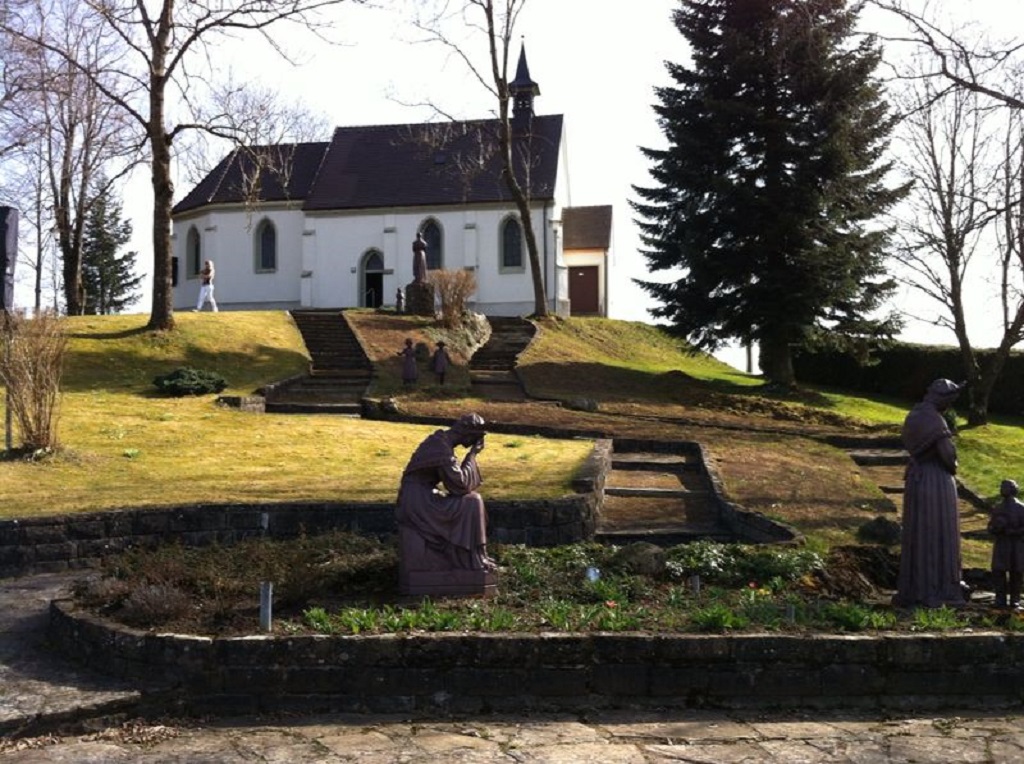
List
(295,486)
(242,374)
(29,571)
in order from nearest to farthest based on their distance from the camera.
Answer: (29,571), (295,486), (242,374)

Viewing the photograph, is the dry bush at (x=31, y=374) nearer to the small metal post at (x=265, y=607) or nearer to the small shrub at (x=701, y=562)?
the small metal post at (x=265, y=607)

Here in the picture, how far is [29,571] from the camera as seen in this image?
35.3ft

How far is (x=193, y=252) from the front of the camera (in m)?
48.6

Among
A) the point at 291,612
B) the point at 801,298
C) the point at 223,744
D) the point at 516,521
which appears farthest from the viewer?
the point at 801,298

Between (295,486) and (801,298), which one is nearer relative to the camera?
(295,486)

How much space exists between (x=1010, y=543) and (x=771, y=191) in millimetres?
23527

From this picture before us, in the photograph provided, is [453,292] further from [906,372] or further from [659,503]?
[659,503]

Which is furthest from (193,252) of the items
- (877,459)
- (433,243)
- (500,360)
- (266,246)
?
(877,459)

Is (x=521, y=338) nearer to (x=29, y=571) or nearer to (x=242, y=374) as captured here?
(x=242, y=374)

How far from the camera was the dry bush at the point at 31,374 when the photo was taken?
579 inches

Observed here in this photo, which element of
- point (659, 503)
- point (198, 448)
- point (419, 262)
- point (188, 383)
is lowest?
point (659, 503)

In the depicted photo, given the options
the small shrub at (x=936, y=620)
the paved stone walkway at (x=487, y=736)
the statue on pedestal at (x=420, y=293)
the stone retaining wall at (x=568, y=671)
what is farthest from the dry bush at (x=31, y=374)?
the statue on pedestal at (x=420, y=293)

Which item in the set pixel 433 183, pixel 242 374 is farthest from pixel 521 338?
pixel 433 183

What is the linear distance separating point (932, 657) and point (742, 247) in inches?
993
